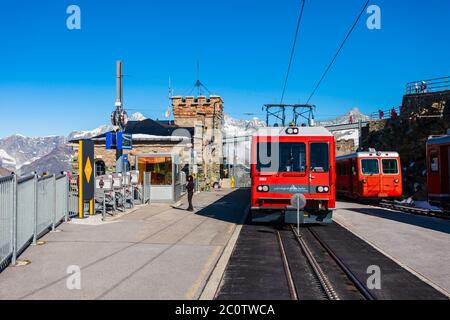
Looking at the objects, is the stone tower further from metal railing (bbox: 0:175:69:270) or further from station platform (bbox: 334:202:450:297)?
metal railing (bbox: 0:175:69:270)

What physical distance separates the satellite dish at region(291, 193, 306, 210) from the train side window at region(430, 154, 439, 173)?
8.16 m

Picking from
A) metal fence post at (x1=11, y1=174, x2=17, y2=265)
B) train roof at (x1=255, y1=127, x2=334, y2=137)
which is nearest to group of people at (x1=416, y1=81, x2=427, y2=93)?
train roof at (x1=255, y1=127, x2=334, y2=137)

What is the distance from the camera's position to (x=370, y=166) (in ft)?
75.8

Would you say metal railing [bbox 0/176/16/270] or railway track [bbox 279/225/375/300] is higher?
metal railing [bbox 0/176/16/270]

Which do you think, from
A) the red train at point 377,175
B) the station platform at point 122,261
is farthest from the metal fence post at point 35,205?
the red train at point 377,175

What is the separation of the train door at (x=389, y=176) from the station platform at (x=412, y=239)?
5.68m

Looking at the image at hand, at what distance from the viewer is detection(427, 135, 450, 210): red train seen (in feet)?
53.9

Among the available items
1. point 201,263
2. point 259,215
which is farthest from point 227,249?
point 259,215

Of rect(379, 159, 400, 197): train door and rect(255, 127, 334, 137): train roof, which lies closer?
rect(255, 127, 334, 137): train roof

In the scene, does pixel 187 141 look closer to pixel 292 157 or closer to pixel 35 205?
pixel 292 157

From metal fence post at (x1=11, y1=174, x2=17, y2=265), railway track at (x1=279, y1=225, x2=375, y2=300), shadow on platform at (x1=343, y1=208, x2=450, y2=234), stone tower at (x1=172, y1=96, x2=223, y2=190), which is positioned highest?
stone tower at (x1=172, y1=96, x2=223, y2=190)

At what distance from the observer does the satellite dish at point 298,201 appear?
11.7m

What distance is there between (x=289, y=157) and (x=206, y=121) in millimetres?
33192

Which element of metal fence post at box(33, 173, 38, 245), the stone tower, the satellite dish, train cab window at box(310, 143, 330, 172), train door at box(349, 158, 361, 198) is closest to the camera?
metal fence post at box(33, 173, 38, 245)
